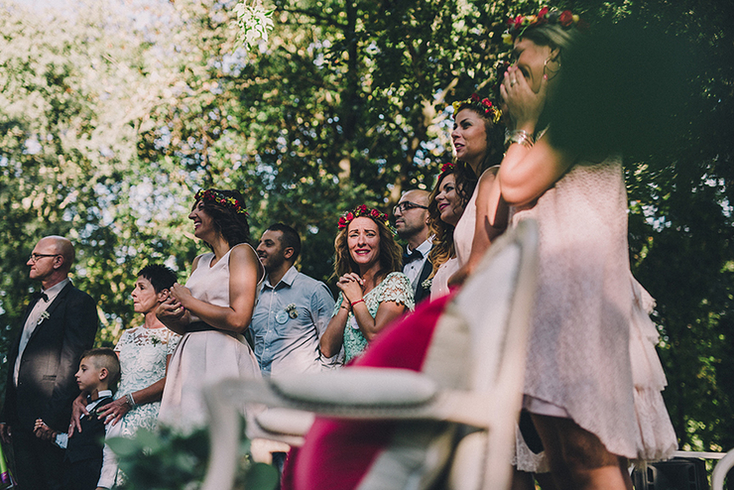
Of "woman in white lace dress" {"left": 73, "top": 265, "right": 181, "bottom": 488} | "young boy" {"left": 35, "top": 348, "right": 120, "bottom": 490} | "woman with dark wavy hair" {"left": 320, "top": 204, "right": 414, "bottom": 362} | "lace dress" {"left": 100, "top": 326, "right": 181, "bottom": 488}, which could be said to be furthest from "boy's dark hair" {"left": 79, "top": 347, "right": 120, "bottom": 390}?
"woman with dark wavy hair" {"left": 320, "top": 204, "right": 414, "bottom": 362}

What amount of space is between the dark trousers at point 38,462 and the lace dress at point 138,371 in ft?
3.18

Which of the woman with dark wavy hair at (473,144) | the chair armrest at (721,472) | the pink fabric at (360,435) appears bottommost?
the pink fabric at (360,435)

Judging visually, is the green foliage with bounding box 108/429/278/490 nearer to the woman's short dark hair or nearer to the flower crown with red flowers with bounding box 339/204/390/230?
the woman's short dark hair

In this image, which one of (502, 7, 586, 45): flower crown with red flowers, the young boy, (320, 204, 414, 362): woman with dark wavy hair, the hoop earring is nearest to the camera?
the hoop earring

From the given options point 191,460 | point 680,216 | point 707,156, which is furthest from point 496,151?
point 680,216

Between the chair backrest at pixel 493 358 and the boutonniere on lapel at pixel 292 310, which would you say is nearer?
the chair backrest at pixel 493 358

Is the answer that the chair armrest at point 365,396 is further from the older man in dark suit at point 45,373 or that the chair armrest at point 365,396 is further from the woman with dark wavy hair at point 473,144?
the older man in dark suit at point 45,373

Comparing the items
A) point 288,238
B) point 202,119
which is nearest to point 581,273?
point 288,238

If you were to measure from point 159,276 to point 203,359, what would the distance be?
1.65 meters

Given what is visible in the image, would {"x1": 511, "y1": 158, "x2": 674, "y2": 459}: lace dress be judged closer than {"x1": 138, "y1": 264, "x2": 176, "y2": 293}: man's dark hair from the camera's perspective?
Yes

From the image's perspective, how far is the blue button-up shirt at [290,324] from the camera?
4.70 meters

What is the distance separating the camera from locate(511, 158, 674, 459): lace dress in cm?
150

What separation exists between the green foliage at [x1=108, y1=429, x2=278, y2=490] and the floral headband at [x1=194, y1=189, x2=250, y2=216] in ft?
8.05

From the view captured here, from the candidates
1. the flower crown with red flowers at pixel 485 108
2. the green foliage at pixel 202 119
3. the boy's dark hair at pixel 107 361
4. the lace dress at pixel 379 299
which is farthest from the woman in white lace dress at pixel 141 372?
the green foliage at pixel 202 119
